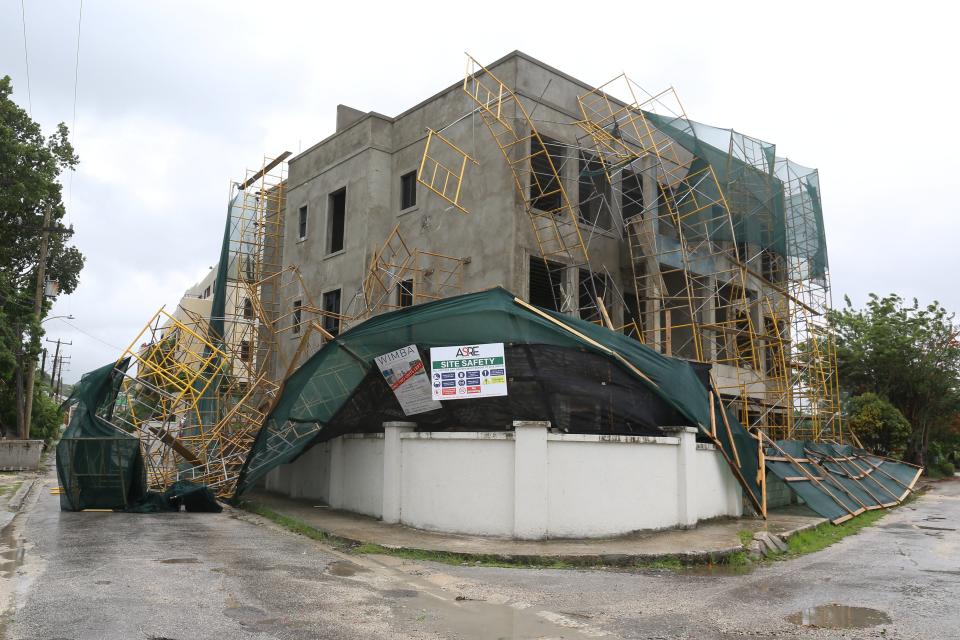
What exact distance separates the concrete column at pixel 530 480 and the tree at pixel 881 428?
2429 centimetres

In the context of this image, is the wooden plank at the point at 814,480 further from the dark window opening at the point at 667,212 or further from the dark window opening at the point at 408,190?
the dark window opening at the point at 408,190

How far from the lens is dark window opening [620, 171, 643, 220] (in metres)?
21.5

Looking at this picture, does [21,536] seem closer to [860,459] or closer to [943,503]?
[860,459]

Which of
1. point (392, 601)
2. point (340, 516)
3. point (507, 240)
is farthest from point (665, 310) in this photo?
point (392, 601)

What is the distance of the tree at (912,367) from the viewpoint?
115ft

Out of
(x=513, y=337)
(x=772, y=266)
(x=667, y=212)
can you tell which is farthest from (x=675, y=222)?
(x=513, y=337)

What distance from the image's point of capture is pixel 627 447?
40.7ft

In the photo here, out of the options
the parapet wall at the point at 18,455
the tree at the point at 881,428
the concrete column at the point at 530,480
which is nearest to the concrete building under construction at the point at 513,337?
the concrete column at the point at 530,480

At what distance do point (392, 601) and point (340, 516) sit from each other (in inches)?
268

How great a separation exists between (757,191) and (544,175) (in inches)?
271

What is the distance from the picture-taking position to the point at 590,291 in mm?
20406

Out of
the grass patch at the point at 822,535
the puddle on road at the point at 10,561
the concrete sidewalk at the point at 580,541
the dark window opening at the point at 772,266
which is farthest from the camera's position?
the dark window opening at the point at 772,266

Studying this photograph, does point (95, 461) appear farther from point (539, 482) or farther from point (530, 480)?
point (539, 482)

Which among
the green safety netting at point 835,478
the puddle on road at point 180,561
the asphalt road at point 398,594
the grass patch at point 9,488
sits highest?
the green safety netting at point 835,478
